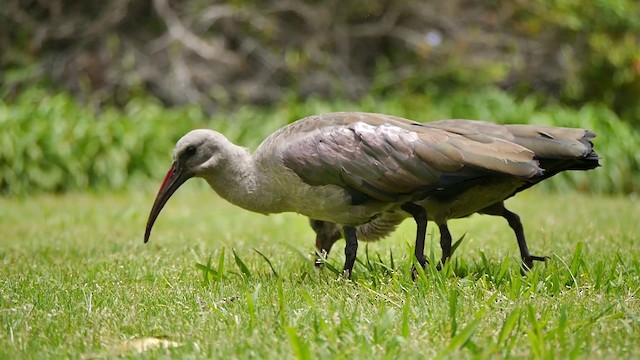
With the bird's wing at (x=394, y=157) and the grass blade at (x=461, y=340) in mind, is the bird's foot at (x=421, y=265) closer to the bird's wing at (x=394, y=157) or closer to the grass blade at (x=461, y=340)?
the bird's wing at (x=394, y=157)

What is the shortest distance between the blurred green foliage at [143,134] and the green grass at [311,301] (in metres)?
4.40

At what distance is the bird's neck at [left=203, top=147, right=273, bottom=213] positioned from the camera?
500 cm

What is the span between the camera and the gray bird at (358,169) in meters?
4.70

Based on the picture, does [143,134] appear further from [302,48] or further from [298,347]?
[298,347]

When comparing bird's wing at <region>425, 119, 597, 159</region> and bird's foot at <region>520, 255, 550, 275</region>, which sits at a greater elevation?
bird's wing at <region>425, 119, 597, 159</region>

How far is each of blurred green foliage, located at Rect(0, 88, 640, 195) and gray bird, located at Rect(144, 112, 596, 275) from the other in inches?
262

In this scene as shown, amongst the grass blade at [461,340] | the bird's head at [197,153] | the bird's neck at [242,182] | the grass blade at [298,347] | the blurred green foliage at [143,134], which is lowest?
the blurred green foliage at [143,134]

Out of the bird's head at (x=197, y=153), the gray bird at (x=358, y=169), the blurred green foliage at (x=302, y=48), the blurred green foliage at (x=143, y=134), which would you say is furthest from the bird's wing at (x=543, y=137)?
the blurred green foliage at (x=302, y=48)

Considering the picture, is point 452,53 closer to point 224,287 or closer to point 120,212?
point 120,212

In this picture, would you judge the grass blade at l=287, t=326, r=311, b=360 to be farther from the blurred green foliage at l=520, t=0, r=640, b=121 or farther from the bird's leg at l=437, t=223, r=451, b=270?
the blurred green foliage at l=520, t=0, r=640, b=121

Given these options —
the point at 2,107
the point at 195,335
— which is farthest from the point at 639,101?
the point at 195,335

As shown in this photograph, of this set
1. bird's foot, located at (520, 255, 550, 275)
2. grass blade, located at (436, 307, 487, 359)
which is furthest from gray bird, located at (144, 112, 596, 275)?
grass blade, located at (436, 307, 487, 359)

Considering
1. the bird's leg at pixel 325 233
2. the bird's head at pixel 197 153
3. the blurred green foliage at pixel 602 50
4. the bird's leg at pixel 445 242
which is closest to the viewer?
the bird's head at pixel 197 153

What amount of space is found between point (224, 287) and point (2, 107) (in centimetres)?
848
